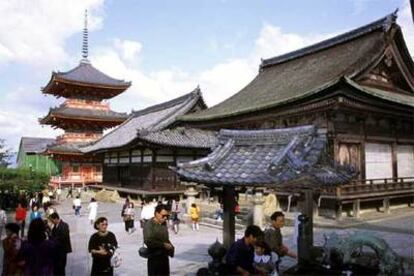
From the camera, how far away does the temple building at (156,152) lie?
30297 millimetres

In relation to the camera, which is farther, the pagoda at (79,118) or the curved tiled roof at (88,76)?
the curved tiled roof at (88,76)

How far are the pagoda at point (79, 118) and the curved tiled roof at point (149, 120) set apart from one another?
6.21 feet

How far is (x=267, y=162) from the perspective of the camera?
26.1 ft

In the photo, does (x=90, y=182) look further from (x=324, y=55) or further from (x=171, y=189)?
(x=324, y=55)

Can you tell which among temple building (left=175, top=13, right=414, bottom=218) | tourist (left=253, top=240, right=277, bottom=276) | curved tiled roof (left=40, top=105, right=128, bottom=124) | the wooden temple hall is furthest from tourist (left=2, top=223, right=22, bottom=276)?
curved tiled roof (left=40, top=105, right=128, bottom=124)

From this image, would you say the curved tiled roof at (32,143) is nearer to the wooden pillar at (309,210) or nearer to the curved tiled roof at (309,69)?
the curved tiled roof at (309,69)

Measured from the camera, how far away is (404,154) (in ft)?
75.3

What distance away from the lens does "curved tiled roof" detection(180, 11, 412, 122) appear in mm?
21078

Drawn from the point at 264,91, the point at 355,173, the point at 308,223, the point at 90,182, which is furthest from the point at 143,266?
the point at 90,182

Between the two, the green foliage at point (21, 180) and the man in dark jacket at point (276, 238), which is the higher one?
the green foliage at point (21, 180)

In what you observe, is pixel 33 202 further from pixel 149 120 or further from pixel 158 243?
pixel 149 120

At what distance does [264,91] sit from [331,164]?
19017 mm

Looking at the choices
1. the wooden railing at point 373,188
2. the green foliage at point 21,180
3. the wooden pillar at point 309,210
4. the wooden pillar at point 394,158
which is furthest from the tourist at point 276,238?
the green foliage at point 21,180

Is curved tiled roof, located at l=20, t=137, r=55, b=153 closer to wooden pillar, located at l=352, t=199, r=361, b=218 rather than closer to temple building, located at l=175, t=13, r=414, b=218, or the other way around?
temple building, located at l=175, t=13, r=414, b=218
